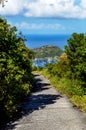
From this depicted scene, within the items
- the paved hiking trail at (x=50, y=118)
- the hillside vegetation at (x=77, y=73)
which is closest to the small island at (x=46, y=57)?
the hillside vegetation at (x=77, y=73)

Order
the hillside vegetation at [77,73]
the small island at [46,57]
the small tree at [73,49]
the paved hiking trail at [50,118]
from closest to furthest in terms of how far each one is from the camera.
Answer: the paved hiking trail at [50,118], the hillside vegetation at [77,73], the small tree at [73,49], the small island at [46,57]

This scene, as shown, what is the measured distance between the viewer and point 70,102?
26109mm

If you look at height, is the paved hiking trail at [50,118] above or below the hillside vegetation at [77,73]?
below

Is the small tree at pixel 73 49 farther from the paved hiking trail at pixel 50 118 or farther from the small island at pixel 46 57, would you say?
the small island at pixel 46 57

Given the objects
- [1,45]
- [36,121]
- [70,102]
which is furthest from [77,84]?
[36,121]

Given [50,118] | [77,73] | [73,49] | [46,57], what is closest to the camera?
[50,118]

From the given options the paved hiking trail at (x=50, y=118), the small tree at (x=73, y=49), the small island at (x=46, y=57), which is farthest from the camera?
the small island at (x=46, y=57)

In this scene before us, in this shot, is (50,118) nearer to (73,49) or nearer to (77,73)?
(77,73)

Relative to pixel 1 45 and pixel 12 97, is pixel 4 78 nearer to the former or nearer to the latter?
pixel 12 97

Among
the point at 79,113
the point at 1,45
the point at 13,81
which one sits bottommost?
the point at 79,113

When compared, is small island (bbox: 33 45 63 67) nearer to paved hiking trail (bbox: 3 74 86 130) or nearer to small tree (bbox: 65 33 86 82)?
small tree (bbox: 65 33 86 82)

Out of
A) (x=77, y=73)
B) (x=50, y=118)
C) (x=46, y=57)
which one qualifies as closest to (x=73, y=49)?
(x=77, y=73)

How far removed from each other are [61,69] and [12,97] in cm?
2668

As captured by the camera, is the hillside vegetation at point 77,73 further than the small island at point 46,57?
No
